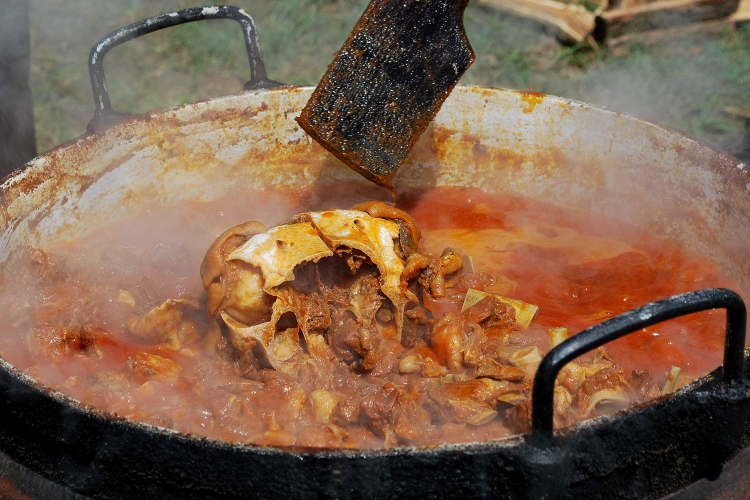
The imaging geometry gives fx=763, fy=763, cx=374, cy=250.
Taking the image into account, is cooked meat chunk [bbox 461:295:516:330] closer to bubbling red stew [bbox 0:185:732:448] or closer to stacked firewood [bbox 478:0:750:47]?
bubbling red stew [bbox 0:185:732:448]

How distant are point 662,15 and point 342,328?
6.60 metres

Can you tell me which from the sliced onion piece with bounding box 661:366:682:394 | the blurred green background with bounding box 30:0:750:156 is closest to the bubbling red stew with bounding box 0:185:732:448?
the sliced onion piece with bounding box 661:366:682:394

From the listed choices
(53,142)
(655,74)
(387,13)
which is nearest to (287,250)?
(387,13)

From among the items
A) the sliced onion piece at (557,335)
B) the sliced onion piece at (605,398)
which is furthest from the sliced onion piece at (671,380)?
the sliced onion piece at (557,335)

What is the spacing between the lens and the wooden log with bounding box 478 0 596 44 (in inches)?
331

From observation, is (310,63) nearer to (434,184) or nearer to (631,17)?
(631,17)

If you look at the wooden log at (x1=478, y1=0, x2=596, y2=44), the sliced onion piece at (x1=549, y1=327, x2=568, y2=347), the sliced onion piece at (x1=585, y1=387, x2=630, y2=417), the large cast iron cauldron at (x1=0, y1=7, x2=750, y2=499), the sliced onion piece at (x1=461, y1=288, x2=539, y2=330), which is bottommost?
the wooden log at (x1=478, y1=0, x2=596, y2=44)

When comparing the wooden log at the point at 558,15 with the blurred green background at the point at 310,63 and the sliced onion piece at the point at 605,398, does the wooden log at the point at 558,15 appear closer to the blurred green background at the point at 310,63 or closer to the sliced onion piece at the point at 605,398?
the blurred green background at the point at 310,63

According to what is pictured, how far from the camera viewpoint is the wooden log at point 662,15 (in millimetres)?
8008

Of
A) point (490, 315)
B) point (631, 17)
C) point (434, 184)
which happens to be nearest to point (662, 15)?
point (631, 17)

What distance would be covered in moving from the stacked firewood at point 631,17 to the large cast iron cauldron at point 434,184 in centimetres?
466

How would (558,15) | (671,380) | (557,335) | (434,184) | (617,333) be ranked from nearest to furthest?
(617,333) < (671,380) < (557,335) < (434,184) < (558,15)

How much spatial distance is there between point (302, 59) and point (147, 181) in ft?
16.7

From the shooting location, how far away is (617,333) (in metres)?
1.83
